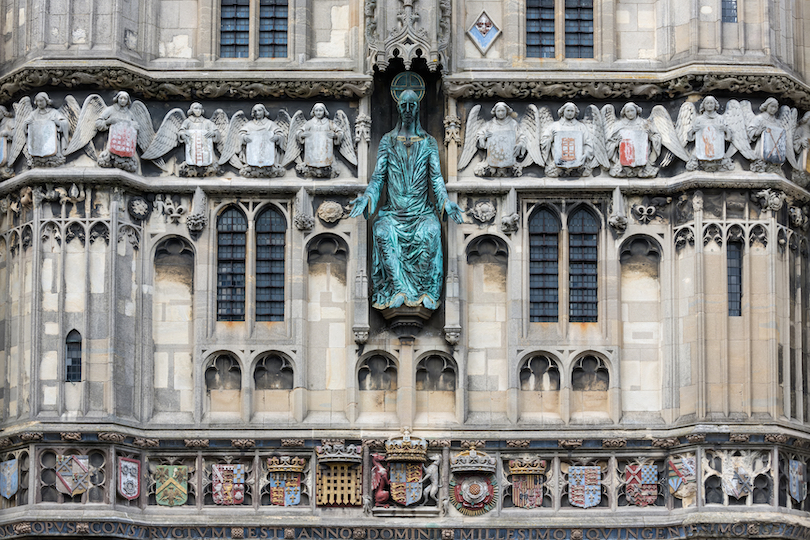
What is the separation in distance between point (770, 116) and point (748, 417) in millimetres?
4840

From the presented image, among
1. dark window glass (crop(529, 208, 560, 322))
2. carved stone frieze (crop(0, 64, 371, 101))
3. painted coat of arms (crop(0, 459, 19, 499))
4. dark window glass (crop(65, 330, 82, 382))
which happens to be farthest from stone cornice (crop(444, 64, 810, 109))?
painted coat of arms (crop(0, 459, 19, 499))

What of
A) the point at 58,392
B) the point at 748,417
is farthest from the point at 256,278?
the point at 748,417

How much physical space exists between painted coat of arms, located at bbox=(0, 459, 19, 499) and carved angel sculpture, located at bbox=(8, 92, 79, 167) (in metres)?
4.68

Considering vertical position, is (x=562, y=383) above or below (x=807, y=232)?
below

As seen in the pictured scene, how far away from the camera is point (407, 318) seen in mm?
37562

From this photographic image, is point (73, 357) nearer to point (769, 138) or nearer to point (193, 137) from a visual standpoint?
point (193, 137)

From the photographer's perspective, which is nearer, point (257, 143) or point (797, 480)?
point (797, 480)

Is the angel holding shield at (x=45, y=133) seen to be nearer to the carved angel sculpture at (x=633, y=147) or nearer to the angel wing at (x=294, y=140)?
the angel wing at (x=294, y=140)

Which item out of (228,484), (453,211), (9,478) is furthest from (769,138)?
(9,478)

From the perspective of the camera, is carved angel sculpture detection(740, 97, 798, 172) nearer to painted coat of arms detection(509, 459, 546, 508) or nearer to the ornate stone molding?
the ornate stone molding

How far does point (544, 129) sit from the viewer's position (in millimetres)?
38312

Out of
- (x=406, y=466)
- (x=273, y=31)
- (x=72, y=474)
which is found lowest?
(x=72, y=474)

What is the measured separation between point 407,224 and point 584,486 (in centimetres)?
492

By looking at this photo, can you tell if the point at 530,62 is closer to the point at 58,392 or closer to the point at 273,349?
the point at 273,349
